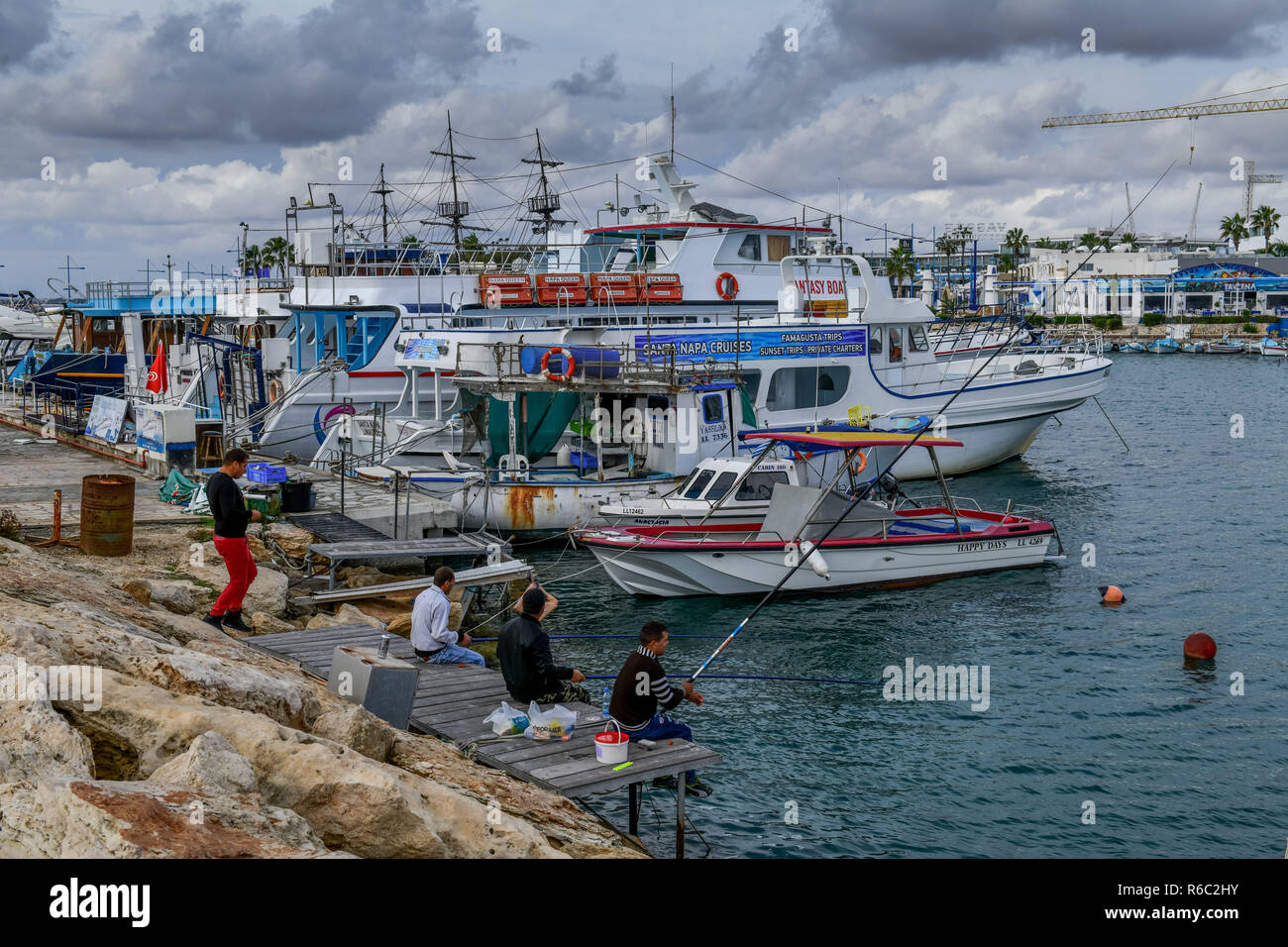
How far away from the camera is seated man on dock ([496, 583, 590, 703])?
32.9 feet

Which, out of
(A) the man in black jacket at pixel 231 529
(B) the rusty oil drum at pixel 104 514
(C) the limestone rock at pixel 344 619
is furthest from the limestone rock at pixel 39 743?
(B) the rusty oil drum at pixel 104 514

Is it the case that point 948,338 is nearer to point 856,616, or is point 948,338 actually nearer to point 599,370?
point 599,370

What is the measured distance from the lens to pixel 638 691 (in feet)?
31.1

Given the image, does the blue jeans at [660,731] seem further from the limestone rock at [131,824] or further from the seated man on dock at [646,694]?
the limestone rock at [131,824]

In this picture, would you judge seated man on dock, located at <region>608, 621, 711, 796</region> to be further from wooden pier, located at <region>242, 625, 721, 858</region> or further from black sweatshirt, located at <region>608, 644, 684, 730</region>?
wooden pier, located at <region>242, 625, 721, 858</region>

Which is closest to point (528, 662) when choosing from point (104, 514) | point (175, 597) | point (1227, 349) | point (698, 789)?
point (698, 789)

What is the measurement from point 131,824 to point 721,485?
15573mm

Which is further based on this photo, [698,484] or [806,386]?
[806,386]

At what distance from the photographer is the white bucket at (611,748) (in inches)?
362

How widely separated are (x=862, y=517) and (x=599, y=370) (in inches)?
273

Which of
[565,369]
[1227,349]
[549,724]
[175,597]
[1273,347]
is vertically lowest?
[549,724]

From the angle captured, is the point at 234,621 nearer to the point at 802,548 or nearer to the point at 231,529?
the point at 231,529

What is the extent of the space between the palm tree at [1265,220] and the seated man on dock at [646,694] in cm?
15394

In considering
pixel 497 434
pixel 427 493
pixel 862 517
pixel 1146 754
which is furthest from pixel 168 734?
pixel 497 434
